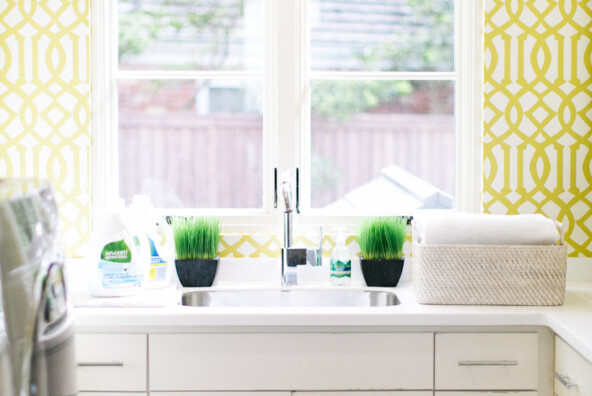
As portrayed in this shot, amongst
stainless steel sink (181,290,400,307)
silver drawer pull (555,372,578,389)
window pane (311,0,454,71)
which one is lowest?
silver drawer pull (555,372,578,389)

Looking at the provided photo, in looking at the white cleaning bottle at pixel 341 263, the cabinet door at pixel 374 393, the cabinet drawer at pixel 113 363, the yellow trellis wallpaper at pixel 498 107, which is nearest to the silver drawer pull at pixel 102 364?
the cabinet drawer at pixel 113 363

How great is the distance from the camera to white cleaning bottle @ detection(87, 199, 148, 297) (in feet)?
6.79

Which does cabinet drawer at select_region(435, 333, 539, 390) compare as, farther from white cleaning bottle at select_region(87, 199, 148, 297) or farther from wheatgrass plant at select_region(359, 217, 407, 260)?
white cleaning bottle at select_region(87, 199, 148, 297)

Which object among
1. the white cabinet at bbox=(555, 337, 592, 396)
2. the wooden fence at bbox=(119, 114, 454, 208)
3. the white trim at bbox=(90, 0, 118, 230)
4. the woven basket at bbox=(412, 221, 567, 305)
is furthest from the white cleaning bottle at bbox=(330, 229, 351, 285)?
the white trim at bbox=(90, 0, 118, 230)

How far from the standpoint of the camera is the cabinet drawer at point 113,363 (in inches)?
71.2

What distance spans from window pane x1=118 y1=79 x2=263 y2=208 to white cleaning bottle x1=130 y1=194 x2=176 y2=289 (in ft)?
0.81

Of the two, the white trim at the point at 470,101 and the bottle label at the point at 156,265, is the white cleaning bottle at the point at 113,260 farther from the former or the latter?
the white trim at the point at 470,101

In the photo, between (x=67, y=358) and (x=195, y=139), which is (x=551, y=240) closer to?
(x=195, y=139)

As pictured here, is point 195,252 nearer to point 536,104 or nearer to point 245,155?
point 245,155

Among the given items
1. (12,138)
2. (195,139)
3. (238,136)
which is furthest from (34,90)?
(238,136)

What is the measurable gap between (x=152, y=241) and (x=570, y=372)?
1.36 meters

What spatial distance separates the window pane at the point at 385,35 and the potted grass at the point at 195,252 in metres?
0.76

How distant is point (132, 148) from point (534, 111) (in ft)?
4.93

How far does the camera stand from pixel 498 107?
2396 mm
